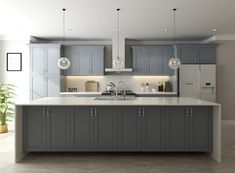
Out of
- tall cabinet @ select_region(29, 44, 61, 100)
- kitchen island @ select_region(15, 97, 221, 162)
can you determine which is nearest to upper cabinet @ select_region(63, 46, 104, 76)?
tall cabinet @ select_region(29, 44, 61, 100)

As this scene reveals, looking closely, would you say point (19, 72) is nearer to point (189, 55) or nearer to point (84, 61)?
point (84, 61)

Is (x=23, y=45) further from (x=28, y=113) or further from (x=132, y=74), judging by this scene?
(x=28, y=113)

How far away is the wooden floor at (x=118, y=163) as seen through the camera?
13.6 feet

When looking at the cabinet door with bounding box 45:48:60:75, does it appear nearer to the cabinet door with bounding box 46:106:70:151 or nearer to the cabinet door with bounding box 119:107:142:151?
the cabinet door with bounding box 46:106:70:151

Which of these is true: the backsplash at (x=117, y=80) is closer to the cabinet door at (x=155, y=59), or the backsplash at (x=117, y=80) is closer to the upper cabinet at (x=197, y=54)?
the cabinet door at (x=155, y=59)

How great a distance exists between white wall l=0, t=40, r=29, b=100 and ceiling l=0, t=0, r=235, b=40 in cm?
42

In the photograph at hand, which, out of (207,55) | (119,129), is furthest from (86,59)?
(119,129)

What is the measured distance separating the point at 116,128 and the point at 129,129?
0.71 ft

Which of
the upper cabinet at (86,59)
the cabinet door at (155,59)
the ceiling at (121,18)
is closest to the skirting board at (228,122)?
the cabinet door at (155,59)

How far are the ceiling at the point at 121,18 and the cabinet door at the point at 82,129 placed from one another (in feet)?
6.15

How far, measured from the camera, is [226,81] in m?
8.48

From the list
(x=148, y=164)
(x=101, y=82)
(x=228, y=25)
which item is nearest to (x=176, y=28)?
(x=228, y=25)

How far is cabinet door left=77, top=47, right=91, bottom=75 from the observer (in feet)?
27.9

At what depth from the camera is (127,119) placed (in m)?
4.86
